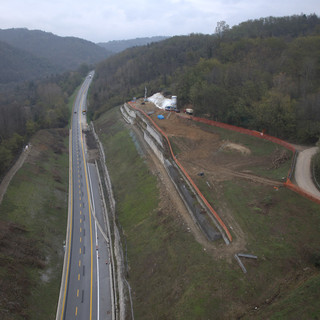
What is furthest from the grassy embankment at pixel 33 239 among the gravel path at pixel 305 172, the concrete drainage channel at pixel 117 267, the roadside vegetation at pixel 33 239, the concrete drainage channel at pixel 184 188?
the gravel path at pixel 305 172

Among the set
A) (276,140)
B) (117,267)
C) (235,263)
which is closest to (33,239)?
(117,267)

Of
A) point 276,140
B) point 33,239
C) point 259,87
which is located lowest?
point 33,239

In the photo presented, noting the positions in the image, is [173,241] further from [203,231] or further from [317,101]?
[317,101]

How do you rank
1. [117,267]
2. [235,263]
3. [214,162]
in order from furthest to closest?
[214,162] < [117,267] < [235,263]

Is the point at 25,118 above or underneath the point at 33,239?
above

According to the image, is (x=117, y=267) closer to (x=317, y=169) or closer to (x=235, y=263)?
(x=235, y=263)

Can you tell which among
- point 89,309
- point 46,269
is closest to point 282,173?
point 89,309

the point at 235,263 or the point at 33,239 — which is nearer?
the point at 235,263
